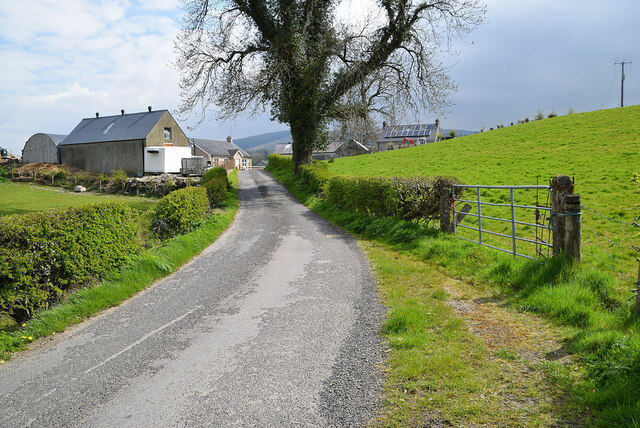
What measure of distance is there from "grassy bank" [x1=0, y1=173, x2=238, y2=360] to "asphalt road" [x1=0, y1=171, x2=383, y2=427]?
0.24 metres

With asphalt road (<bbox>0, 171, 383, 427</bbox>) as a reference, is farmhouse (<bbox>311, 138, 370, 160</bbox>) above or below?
above

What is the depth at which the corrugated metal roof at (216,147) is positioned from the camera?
82.9 meters

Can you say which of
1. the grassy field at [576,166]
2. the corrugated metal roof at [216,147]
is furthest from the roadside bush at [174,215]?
the corrugated metal roof at [216,147]

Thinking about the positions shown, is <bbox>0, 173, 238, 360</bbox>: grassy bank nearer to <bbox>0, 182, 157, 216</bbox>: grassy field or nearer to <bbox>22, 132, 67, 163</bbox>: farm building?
<bbox>0, 182, 157, 216</bbox>: grassy field

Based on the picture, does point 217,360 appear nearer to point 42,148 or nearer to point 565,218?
point 565,218

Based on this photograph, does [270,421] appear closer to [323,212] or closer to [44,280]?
[44,280]

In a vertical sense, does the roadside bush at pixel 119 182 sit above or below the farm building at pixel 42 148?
below

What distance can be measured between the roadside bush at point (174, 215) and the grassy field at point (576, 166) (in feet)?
29.3

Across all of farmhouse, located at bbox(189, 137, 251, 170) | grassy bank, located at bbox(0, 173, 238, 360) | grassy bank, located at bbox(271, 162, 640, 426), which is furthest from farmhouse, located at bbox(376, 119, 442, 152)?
grassy bank, located at bbox(271, 162, 640, 426)

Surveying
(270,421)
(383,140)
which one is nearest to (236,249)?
(270,421)

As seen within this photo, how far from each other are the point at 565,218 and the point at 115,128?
51098 mm

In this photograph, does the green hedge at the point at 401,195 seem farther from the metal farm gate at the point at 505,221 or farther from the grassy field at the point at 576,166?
the grassy field at the point at 576,166

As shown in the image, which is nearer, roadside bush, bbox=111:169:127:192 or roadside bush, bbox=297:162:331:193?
roadside bush, bbox=297:162:331:193

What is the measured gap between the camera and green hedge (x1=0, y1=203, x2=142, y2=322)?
5.78m
